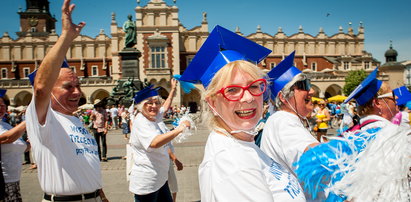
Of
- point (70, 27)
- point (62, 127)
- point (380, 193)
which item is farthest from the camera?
point (62, 127)

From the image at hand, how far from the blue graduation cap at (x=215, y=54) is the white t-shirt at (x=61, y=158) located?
4.03 ft

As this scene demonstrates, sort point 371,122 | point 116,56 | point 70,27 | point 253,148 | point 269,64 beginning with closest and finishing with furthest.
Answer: point 253,148
point 70,27
point 371,122
point 116,56
point 269,64

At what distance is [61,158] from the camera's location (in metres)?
2.26

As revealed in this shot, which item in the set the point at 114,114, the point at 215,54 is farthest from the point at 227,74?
the point at 114,114

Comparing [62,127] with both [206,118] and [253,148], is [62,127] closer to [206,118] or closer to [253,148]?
[206,118]

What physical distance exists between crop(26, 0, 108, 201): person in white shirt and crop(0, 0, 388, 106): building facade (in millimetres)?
35918

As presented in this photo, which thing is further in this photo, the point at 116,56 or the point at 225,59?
the point at 116,56

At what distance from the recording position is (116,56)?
4309cm

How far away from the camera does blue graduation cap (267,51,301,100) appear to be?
263cm

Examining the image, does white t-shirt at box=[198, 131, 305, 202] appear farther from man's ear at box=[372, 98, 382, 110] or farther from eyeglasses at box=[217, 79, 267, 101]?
man's ear at box=[372, 98, 382, 110]

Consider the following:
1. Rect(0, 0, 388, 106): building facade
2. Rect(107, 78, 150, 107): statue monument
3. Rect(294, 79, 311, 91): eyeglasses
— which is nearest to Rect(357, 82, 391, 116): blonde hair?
Rect(294, 79, 311, 91): eyeglasses

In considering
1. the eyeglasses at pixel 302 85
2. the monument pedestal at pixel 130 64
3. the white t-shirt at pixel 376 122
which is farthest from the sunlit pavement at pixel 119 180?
the monument pedestal at pixel 130 64

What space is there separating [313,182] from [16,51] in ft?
179

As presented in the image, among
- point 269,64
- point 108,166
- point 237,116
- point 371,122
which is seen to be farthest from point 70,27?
point 269,64
